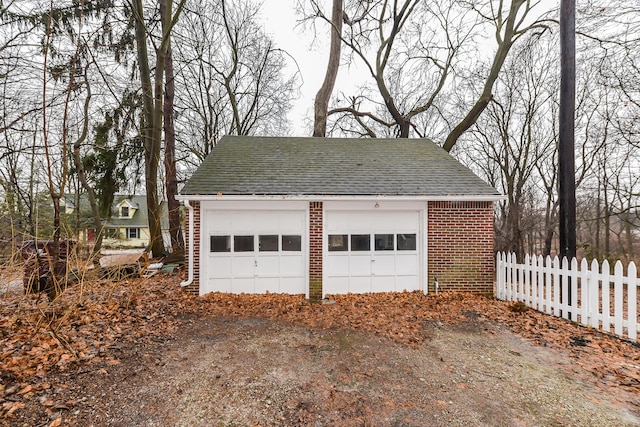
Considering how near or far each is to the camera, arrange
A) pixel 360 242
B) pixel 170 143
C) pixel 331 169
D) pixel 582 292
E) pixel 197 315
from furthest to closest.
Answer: pixel 170 143
pixel 331 169
pixel 360 242
pixel 197 315
pixel 582 292

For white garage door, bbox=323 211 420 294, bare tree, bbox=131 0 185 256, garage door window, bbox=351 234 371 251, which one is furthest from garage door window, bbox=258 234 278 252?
bare tree, bbox=131 0 185 256

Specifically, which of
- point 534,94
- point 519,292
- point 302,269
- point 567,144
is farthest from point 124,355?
point 534,94

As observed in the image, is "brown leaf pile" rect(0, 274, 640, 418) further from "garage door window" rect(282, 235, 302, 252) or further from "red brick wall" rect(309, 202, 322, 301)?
"garage door window" rect(282, 235, 302, 252)

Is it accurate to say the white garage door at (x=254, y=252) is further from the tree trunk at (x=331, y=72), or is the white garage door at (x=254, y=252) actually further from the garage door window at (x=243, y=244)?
the tree trunk at (x=331, y=72)

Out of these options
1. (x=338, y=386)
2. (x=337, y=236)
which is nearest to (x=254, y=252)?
(x=337, y=236)

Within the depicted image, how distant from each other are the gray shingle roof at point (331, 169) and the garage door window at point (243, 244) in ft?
3.56

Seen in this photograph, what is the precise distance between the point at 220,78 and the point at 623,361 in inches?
687

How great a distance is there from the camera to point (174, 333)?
15.1ft

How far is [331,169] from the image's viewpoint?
25.3ft

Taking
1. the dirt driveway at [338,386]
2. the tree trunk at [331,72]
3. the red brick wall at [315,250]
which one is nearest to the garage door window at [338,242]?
the red brick wall at [315,250]

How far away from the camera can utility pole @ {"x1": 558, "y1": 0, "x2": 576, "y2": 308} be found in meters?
5.50

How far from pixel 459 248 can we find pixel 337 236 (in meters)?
2.97

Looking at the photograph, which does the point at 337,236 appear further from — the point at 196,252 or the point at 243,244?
the point at 196,252

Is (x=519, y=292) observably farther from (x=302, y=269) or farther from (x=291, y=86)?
(x=291, y=86)
